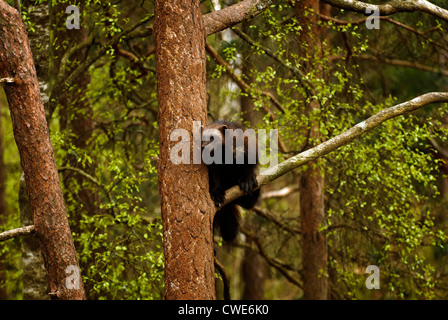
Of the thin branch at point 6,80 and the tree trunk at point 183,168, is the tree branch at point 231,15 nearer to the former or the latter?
the tree trunk at point 183,168

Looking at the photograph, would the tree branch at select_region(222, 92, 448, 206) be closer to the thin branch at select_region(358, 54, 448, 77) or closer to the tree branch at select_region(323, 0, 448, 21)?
the tree branch at select_region(323, 0, 448, 21)

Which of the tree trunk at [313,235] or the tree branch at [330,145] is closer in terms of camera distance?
the tree branch at [330,145]

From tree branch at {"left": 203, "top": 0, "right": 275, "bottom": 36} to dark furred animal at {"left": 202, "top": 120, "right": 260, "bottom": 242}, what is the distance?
907mm

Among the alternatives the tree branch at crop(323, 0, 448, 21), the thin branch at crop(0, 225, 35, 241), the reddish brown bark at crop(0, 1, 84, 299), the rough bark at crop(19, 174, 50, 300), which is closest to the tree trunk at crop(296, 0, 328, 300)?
the tree branch at crop(323, 0, 448, 21)

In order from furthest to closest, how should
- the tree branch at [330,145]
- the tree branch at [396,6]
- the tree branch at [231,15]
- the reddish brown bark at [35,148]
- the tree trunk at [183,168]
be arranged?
the tree branch at [396,6] < the tree branch at [231,15] < the tree branch at [330,145] < the reddish brown bark at [35,148] < the tree trunk at [183,168]

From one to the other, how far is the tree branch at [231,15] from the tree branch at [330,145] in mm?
1331

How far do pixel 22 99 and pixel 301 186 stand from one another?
5.26 meters

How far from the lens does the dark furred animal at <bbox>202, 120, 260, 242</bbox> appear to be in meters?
4.67

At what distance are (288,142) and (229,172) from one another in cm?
276

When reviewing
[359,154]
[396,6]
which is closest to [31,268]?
[359,154]

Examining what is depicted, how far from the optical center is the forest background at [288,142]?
5902mm

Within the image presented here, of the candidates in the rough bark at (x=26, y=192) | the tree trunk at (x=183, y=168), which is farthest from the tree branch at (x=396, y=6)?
the rough bark at (x=26, y=192)

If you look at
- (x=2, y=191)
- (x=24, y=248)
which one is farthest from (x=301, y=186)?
(x=2, y=191)

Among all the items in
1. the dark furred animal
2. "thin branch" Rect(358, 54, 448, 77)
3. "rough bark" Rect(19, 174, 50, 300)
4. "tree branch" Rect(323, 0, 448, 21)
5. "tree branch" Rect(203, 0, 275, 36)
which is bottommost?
"rough bark" Rect(19, 174, 50, 300)
